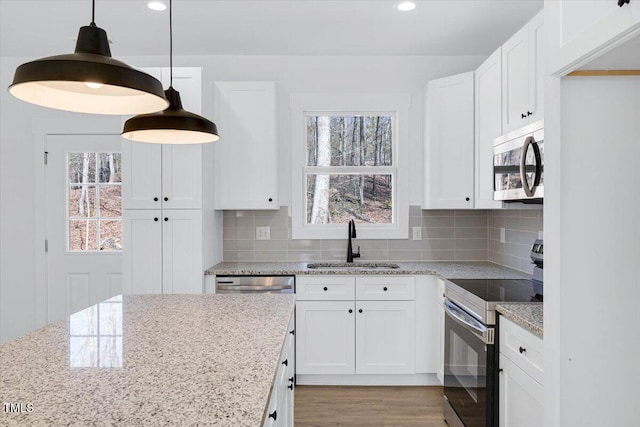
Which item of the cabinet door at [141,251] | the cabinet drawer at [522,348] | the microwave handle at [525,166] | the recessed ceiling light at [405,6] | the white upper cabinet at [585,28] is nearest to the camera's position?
the white upper cabinet at [585,28]

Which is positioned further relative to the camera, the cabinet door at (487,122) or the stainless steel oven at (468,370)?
the cabinet door at (487,122)

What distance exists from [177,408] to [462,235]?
3183 millimetres

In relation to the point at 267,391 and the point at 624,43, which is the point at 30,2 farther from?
the point at 624,43

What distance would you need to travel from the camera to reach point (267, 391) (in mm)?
1021

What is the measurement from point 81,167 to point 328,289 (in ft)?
7.99

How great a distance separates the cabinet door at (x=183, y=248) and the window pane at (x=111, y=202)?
909mm

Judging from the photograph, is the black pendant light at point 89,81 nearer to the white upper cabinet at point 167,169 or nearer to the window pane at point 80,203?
the white upper cabinet at point 167,169

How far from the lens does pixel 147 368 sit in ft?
3.82

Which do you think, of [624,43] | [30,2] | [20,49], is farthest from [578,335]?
[20,49]

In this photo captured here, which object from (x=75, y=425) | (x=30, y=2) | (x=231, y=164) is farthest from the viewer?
(x=231, y=164)

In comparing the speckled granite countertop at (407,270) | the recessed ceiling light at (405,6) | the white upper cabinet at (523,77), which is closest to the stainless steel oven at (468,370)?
the speckled granite countertop at (407,270)

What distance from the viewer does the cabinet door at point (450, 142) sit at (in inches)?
127

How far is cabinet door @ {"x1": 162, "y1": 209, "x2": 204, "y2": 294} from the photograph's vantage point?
3072 mm

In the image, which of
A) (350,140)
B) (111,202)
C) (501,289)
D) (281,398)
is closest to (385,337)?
(501,289)
